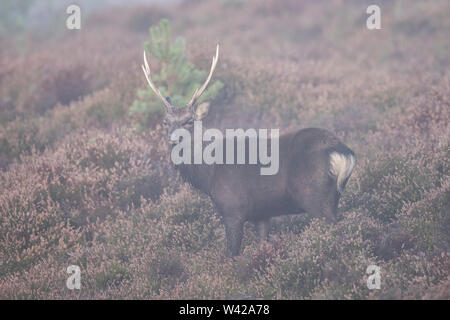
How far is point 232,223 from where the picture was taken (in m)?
6.04

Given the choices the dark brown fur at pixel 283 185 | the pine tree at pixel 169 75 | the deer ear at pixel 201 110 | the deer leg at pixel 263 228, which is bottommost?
the deer leg at pixel 263 228

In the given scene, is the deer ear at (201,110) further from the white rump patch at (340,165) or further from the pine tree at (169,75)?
the pine tree at (169,75)

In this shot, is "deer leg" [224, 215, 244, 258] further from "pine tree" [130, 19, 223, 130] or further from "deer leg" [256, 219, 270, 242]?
"pine tree" [130, 19, 223, 130]

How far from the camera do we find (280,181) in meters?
5.93

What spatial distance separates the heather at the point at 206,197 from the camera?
18.3 feet

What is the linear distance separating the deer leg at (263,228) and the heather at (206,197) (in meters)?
0.17

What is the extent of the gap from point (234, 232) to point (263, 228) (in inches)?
21.9

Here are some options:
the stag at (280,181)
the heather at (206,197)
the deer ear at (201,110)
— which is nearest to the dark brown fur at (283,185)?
the stag at (280,181)

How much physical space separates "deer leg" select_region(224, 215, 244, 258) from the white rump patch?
1250 millimetres

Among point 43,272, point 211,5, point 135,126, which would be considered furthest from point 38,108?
point 211,5

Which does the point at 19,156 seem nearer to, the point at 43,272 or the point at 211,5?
the point at 43,272

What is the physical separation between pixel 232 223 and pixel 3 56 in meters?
12.6

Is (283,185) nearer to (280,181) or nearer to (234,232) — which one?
(280,181)

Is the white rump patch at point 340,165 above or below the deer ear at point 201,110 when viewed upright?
below
